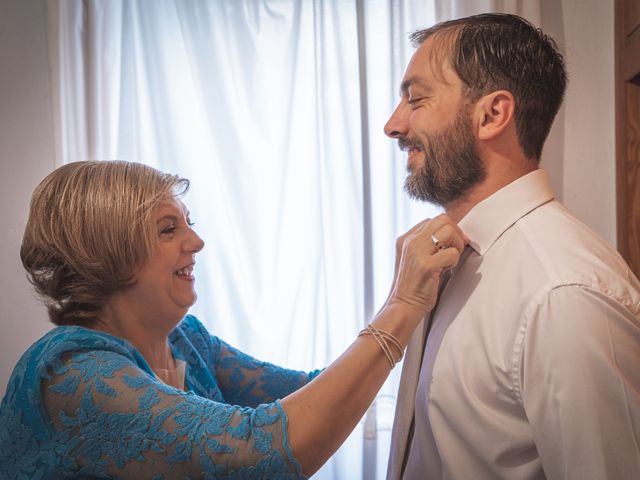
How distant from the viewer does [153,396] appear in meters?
1.10

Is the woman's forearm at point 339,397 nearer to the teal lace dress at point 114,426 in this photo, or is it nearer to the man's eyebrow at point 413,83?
the teal lace dress at point 114,426

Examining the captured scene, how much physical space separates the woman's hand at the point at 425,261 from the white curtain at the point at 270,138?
3.49 ft

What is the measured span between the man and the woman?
0.10 meters

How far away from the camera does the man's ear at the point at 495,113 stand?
1140 millimetres

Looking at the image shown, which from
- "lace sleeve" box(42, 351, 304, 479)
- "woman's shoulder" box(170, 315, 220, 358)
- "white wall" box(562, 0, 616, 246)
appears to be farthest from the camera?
A: "white wall" box(562, 0, 616, 246)

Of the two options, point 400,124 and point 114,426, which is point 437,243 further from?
point 114,426

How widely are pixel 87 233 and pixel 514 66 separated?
93 cm

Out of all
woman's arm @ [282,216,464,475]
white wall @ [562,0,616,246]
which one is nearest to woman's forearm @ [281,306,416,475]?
woman's arm @ [282,216,464,475]

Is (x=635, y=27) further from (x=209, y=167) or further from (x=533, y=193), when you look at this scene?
(x=209, y=167)

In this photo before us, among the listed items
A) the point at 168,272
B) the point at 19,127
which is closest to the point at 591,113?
the point at 168,272

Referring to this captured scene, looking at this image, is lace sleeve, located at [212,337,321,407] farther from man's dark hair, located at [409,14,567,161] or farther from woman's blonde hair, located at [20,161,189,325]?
man's dark hair, located at [409,14,567,161]

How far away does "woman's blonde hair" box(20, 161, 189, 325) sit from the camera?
4.14ft

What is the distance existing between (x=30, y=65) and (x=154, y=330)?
5.19 feet

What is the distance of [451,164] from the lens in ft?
3.80
